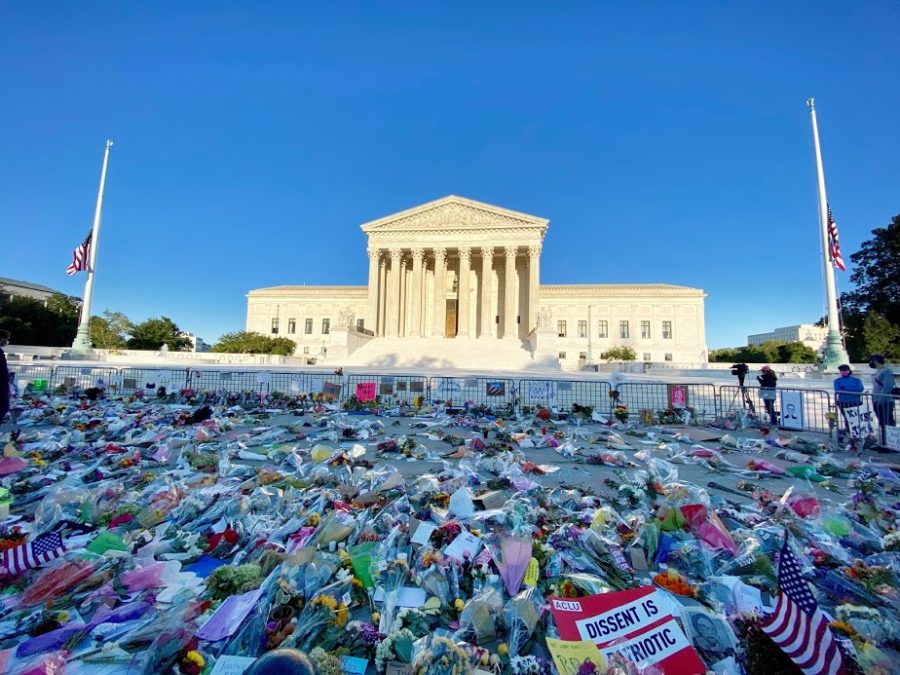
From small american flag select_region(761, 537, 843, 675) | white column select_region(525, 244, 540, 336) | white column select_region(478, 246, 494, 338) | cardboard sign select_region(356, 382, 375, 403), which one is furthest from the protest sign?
white column select_region(525, 244, 540, 336)

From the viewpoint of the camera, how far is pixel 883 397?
622cm

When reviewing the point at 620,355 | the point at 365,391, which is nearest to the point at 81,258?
the point at 365,391

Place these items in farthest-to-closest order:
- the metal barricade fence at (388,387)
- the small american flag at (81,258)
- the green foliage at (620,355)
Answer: the green foliage at (620,355) → the small american flag at (81,258) → the metal barricade fence at (388,387)

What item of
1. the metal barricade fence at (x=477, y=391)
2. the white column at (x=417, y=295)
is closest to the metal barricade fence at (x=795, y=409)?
the metal barricade fence at (x=477, y=391)

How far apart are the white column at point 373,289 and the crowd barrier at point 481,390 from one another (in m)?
20.7

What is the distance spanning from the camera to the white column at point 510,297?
32.5 meters

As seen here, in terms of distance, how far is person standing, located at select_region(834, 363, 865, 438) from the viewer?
258 inches

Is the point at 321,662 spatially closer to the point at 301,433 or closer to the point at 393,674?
the point at 393,674

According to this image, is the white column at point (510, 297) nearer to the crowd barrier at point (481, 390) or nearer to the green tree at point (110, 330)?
the crowd barrier at point (481, 390)

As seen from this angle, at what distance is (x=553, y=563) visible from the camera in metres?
2.62

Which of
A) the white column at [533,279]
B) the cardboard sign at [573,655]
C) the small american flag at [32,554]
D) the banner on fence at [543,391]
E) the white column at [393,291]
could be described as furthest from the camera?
the white column at [393,291]

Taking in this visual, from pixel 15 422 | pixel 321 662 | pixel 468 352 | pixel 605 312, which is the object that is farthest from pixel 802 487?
pixel 605 312

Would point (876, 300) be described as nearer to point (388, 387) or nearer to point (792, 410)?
point (792, 410)

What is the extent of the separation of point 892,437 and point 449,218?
29.9 metres
